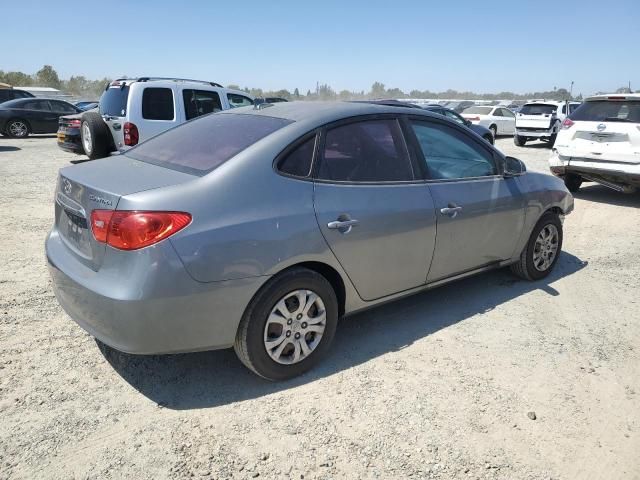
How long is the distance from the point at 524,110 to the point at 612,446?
1819cm

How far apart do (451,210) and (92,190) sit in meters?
2.42

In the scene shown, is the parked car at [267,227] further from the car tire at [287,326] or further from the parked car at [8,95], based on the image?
the parked car at [8,95]

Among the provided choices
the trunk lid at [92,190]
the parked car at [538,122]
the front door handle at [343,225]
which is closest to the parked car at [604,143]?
the front door handle at [343,225]

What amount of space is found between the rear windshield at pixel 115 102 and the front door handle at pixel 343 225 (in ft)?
23.7

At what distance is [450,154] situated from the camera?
4133mm

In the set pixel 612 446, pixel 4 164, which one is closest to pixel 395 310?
pixel 612 446

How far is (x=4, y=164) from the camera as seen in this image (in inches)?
446

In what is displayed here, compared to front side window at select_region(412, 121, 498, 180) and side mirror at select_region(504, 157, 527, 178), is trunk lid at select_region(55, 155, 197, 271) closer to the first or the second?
front side window at select_region(412, 121, 498, 180)

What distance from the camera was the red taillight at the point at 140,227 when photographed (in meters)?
2.59

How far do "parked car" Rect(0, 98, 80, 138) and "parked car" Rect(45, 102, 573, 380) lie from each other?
1708 cm

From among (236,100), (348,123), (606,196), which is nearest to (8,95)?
(236,100)

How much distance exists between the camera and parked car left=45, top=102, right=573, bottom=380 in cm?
264

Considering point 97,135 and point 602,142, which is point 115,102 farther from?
point 602,142

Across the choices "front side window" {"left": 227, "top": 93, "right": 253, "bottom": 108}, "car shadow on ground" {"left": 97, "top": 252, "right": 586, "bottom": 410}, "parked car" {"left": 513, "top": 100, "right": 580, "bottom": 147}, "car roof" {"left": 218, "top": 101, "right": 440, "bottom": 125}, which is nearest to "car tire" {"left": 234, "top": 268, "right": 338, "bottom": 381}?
"car shadow on ground" {"left": 97, "top": 252, "right": 586, "bottom": 410}
